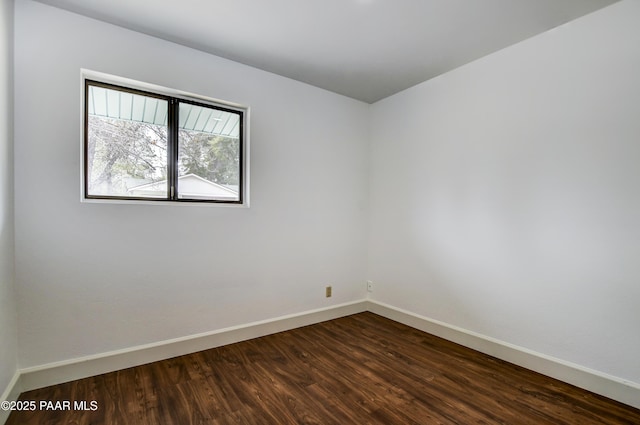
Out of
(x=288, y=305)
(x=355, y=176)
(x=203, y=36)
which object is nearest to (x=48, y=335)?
(x=288, y=305)

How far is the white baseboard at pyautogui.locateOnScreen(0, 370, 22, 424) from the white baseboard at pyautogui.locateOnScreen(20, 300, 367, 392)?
45 mm

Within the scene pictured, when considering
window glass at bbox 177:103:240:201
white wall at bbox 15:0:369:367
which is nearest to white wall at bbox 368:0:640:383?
white wall at bbox 15:0:369:367

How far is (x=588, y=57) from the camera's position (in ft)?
7.20

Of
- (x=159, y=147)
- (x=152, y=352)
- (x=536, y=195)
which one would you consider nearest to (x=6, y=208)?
(x=159, y=147)

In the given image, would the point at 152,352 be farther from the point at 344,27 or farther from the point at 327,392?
the point at 344,27

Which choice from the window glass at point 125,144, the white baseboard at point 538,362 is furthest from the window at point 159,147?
the white baseboard at point 538,362

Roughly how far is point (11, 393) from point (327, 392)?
1.98 meters

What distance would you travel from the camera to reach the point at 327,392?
211 cm

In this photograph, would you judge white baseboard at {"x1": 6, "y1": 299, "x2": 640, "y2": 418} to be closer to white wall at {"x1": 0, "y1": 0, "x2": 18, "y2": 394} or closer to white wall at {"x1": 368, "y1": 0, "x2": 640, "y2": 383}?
white wall at {"x1": 368, "y1": 0, "x2": 640, "y2": 383}

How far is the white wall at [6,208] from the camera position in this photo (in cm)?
182

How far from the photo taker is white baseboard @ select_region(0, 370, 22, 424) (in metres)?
1.75

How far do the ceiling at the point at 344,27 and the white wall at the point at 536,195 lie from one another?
0.29 m

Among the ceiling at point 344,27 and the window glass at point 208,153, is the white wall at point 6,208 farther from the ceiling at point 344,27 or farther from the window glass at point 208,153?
the window glass at point 208,153

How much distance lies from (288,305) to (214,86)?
90.5 inches
